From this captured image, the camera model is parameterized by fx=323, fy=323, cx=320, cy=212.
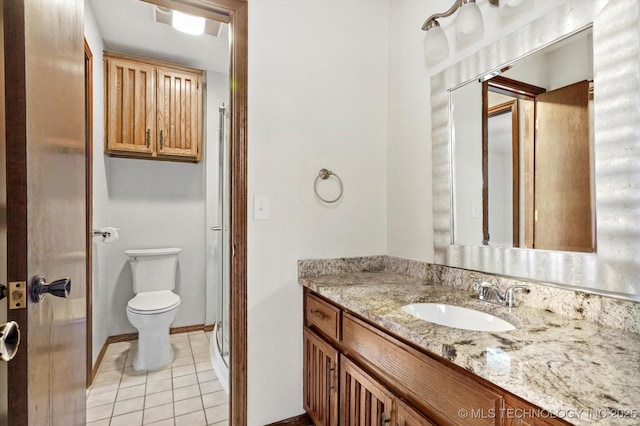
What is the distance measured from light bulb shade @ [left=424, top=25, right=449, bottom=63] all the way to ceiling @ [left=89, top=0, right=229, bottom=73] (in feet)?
5.11

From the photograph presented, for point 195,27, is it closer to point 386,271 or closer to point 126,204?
point 126,204

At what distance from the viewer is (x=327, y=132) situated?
5.97ft

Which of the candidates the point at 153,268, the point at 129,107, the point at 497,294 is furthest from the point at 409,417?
the point at 129,107

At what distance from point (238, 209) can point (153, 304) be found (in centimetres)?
152

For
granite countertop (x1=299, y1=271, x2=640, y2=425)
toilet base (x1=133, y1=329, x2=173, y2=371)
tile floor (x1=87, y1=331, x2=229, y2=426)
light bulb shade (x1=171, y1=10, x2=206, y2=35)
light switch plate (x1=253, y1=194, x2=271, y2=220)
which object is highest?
light bulb shade (x1=171, y1=10, x2=206, y2=35)

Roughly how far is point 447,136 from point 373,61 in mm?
728

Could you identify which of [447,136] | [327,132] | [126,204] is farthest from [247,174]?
[126,204]

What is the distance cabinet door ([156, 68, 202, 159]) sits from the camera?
2865 mm

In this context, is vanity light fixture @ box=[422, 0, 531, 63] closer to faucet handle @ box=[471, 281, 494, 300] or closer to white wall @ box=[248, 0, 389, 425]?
white wall @ box=[248, 0, 389, 425]

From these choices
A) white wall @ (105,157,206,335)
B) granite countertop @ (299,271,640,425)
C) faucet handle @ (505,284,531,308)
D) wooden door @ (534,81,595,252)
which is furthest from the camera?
white wall @ (105,157,206,335)

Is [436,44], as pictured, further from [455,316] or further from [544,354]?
[544,354]

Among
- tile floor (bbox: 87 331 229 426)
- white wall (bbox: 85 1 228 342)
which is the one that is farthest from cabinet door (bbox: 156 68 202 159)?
tile floor (bbox: 87 331 229 426)

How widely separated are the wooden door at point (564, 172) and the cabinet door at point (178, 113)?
2699 millimetres

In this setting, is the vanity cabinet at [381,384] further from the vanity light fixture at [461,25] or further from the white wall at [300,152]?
the vanity light fixture at [461,25]
